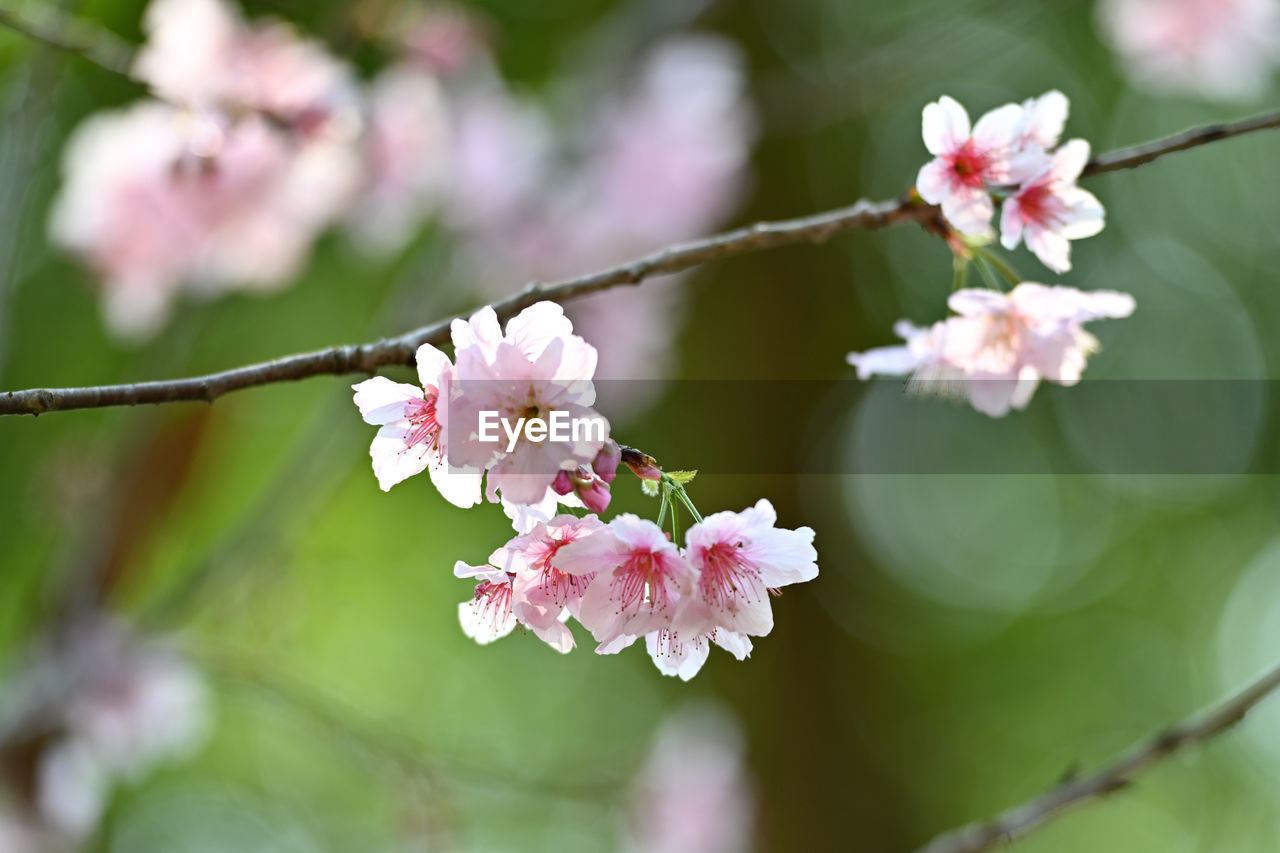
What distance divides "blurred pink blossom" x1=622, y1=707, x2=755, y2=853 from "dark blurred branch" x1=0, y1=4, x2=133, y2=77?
6.55ft

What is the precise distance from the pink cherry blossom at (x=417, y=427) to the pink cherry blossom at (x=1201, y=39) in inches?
91.5

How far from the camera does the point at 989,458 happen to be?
4.34 metres

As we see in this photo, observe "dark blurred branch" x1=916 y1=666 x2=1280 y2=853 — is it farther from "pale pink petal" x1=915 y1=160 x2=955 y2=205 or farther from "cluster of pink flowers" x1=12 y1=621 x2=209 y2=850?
"cluster of pink flowers" x1=12 y1=621 x2=209 y2=850

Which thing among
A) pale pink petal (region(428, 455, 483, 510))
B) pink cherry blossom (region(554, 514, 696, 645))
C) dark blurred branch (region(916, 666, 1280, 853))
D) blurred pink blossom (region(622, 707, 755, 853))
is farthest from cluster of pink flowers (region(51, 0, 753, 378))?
dark blurred branch (region(916, 666, 1280, 853))

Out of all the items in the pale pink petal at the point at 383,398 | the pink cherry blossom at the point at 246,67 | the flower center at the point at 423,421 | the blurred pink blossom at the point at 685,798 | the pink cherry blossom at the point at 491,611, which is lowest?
the blurred pink blossom at the point at 685,798

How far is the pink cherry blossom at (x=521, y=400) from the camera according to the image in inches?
24.6

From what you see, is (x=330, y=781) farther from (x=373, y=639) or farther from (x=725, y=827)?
(x=725, y=827)

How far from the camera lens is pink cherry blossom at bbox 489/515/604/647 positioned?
69 centimetres

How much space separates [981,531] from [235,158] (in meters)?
3.71

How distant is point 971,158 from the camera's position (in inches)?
30.2

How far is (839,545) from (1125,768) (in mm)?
2864

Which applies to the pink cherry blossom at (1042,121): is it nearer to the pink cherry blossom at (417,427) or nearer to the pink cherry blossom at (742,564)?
the pink cherry blossom at (742,564)

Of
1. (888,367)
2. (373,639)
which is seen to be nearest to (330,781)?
(373,639)

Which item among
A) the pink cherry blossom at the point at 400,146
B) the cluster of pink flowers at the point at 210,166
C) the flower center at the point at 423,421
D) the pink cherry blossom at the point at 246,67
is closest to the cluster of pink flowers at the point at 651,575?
the flower center at the point at 423,421
